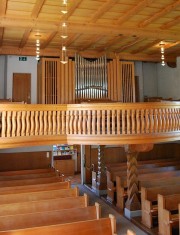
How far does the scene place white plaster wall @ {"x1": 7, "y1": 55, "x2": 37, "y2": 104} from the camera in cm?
1093

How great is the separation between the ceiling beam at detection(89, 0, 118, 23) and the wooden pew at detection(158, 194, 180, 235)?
5.02 m

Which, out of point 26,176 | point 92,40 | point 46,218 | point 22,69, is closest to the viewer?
point 46,218

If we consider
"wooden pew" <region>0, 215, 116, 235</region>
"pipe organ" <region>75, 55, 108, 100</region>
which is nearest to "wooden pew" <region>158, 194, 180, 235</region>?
"wooden pew" <region>0, 215, 116, 235</region>

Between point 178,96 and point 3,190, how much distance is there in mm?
8387

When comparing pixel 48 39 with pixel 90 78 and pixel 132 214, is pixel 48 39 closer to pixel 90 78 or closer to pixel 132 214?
pixel 90 78

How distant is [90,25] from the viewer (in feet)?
27.8

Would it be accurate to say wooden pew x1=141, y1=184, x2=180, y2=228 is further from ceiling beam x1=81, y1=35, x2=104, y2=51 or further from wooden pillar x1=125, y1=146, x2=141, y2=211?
ceiling beam x1=81, y1=35, x2=104, y2=51

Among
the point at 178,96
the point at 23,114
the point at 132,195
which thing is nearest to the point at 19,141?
the point at 23,114

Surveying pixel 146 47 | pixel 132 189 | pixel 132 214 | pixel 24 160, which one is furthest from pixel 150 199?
pixel 146 47

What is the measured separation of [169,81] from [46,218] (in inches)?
364

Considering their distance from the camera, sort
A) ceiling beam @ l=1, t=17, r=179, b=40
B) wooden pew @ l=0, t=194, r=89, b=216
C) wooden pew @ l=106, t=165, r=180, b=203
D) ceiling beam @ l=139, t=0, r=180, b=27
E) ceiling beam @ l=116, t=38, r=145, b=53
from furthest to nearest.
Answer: ceiling beam @ l=116, t=38, r=145, b=53
wooden pew @ l=106, t=165, r=180, b=203
ceiling beam @ l=1, t=17, r=179, b=40
ceiling beam @ l=139, t=0, r=180, b=27
wooden pew @ l=0, t=194, r=89, b=216

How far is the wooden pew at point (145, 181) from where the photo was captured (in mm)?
8530

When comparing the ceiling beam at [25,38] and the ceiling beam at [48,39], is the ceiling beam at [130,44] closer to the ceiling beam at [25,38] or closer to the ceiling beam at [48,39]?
the ceiling beam at [48,39]

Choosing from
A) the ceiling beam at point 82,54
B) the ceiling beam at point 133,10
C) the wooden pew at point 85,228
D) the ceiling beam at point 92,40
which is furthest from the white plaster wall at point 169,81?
the wooden pew at point 85,228
